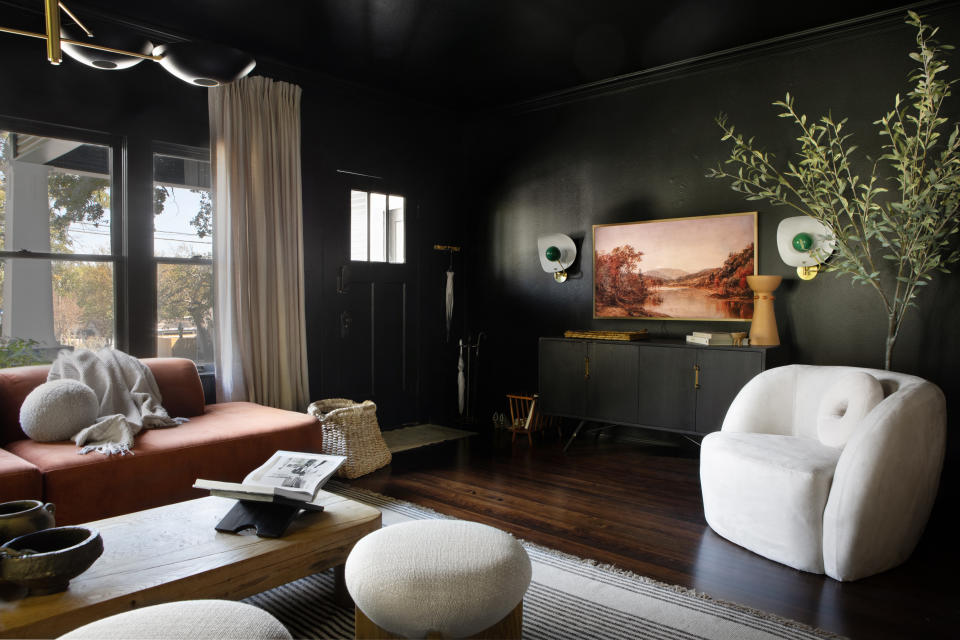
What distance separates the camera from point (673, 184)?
471 cm

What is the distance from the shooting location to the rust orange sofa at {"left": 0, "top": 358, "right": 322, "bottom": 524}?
2.60m

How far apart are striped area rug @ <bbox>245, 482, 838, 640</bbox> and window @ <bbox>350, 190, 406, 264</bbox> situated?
3.07 meters

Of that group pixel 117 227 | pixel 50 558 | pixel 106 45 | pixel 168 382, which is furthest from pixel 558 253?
pixel 50 558

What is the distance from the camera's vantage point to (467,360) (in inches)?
231

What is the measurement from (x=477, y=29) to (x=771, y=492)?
125 inches

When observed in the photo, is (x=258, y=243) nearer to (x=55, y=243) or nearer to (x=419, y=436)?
(x=55, y=243)

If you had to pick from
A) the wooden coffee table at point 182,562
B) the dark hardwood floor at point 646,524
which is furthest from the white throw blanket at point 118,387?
the dark hardwood floor at point 646,524

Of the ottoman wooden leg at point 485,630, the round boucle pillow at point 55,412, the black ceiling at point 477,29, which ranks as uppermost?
the black ceiling at point 477,29

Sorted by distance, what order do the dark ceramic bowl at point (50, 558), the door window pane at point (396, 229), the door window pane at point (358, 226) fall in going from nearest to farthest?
the dark ceramic bowl at point (50, 558), the door window pane at point (358, 226), the door window pane at point (396, 229)

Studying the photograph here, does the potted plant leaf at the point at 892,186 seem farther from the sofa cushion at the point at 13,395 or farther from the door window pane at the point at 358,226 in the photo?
the sofa cushion at the point at 13,395

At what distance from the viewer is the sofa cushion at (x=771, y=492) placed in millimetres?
2557

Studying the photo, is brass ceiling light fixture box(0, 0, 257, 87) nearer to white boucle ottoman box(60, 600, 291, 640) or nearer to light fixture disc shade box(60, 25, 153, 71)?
light fixture disc shade box(60, 25, 153, 71)

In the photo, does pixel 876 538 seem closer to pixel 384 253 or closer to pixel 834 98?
pixel 834 98

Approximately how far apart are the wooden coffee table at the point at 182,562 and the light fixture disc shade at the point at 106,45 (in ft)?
5.07
